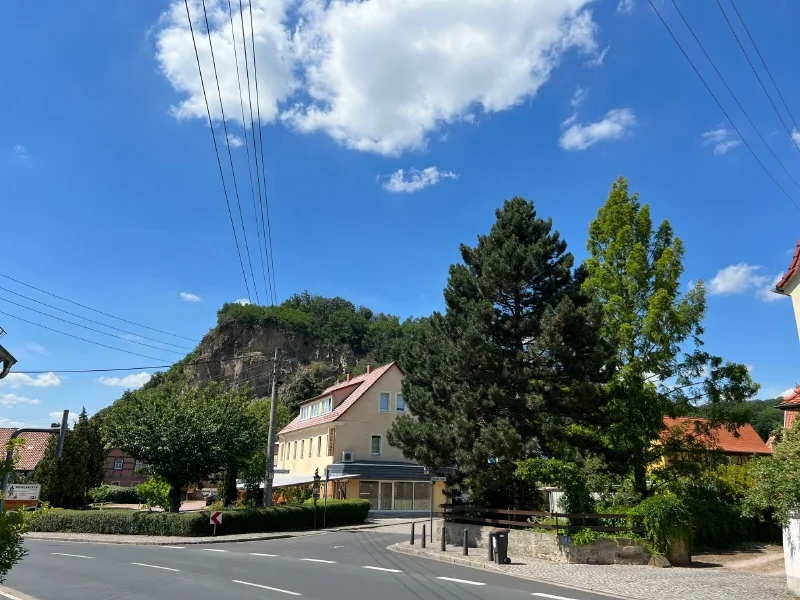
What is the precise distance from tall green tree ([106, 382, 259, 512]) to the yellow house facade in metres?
9.96

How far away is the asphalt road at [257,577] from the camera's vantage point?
11953 millimetres

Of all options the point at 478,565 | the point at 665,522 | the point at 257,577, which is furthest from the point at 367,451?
the point at 257,577

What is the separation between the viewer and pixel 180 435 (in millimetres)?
29719

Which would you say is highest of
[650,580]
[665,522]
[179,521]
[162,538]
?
[665,522]

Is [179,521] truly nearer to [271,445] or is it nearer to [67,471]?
[271,445]

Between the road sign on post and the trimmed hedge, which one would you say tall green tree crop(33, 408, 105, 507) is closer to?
the trimmed hedge

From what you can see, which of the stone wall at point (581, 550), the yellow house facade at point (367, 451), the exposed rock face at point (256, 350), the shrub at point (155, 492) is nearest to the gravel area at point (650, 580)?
the stone wall at point (581, 550)

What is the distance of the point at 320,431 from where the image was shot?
47.1 m

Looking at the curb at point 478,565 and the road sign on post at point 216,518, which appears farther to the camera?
the road sign on post at point 216,518

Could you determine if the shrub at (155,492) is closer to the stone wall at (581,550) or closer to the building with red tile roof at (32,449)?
the stone wall at (581,550)

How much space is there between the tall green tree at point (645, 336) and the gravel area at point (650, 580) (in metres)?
5.29

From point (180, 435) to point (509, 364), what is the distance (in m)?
17.2

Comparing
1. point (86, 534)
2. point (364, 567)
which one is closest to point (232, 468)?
point (86, 534)

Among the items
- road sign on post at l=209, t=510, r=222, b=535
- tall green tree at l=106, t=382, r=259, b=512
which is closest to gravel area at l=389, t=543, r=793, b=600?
road sign on post at l=209, t=510, r=222, b=535
